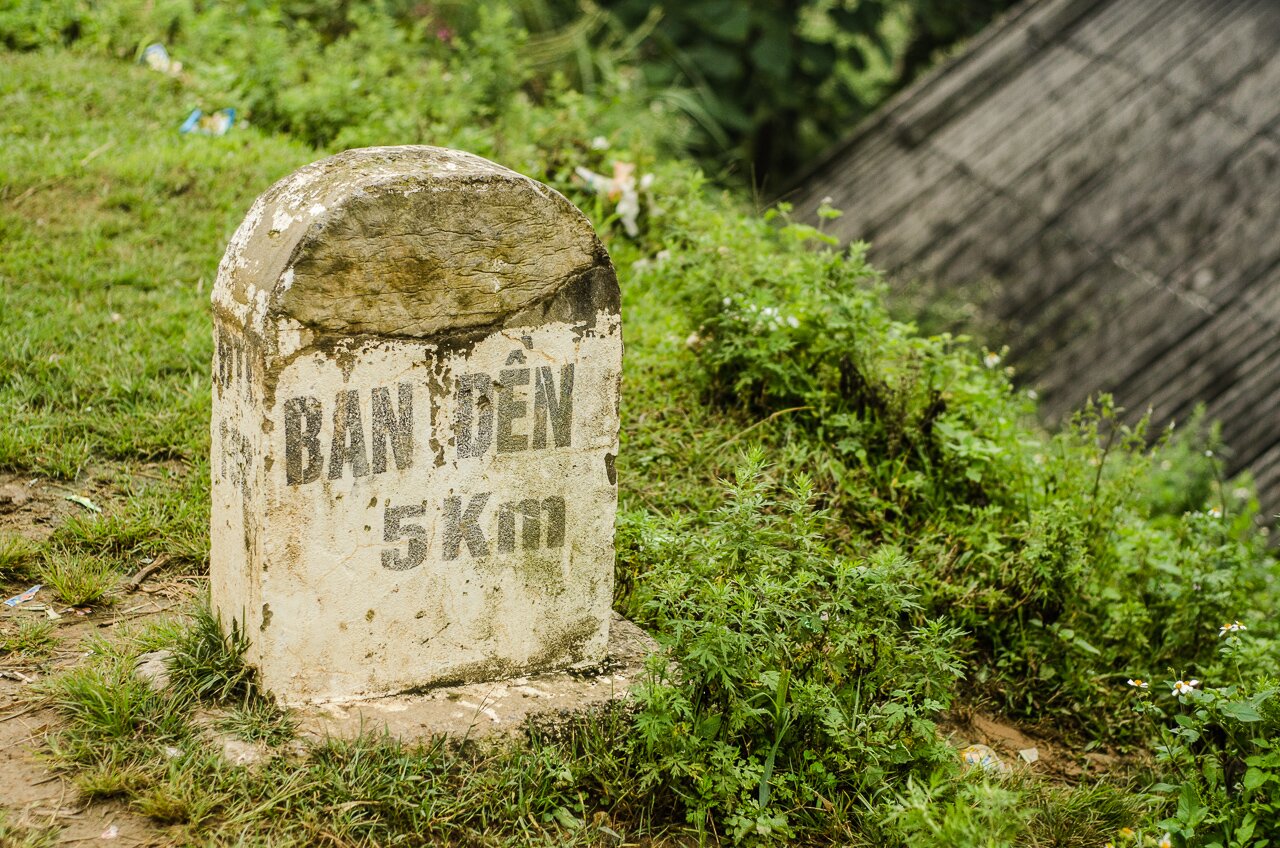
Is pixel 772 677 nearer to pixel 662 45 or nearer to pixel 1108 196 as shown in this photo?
pixel 1108 196

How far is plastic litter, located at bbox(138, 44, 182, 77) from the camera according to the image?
6.57 metres

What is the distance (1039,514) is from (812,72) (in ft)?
19.4

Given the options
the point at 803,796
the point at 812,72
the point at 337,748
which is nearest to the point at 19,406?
the point at 337,748

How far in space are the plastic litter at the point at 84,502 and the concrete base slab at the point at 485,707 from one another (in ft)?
4.21

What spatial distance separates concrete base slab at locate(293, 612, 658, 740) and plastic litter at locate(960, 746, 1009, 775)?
91cm

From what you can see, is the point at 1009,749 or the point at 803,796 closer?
the point at 803,796

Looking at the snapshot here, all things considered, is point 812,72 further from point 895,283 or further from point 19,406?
point 19,406

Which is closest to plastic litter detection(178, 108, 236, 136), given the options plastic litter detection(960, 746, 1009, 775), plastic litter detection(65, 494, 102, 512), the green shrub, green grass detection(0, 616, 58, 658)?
plastic litter detection(65, 494, 102, 512)

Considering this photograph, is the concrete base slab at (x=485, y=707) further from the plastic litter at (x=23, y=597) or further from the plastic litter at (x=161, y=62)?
the plastic litter at (x=161, y=62)

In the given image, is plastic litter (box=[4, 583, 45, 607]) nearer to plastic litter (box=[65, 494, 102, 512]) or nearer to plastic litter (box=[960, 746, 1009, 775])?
plastic litter (box=[65, 494, 102, 512])

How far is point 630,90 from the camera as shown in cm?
738

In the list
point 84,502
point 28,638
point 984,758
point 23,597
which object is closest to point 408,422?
point 28,638

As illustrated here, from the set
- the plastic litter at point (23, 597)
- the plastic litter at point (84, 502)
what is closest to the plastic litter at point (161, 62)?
the plastic litter at point (84, 502)

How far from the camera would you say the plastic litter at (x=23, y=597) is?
119 inches
